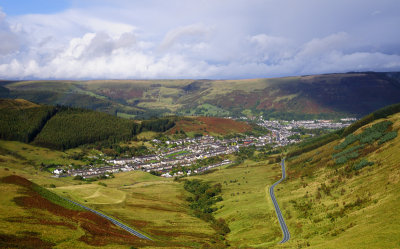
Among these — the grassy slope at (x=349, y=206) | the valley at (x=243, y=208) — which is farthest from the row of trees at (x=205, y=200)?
the grassy slope at (x=349, y=206)

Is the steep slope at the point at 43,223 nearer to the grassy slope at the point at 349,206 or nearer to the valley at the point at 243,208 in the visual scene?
the valley at the point at 243,208

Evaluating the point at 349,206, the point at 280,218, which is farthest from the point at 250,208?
the point at 349,206

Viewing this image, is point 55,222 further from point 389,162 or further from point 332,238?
point 389,162

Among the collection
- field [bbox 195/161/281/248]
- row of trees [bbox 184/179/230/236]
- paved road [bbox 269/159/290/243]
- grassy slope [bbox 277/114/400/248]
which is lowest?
row of trees [bbox 184/179/230/236]

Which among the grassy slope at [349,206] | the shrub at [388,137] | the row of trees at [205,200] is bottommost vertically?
the row of trees at [205,200]

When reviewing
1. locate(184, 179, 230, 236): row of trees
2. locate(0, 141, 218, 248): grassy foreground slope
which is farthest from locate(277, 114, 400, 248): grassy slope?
locate(0, 141, 218, 248): grassy foreground slope

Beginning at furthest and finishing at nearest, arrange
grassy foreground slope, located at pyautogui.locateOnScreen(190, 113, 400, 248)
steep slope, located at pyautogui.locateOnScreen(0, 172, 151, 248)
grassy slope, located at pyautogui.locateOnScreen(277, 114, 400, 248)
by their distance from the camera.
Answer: grassy foreground slope, located at pyautogui.locateOnScreen(190, 113, 400, 248) < grassy slope, located at pyautogui.locateOnScreen(277, 114, 400, 248) < steep slope, located at pyautogui.locateOnScreen(0, 172, 151, 248)

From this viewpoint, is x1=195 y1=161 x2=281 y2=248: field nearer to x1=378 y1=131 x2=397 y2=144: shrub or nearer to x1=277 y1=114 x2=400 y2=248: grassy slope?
x1=277 y1=114 x2=400 y2=248: grassy slope

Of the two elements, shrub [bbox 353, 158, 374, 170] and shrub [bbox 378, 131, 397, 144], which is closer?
shrub [bbox 353, 158, 374, 170]

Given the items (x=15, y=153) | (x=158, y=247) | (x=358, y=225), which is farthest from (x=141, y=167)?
(x=358, y=225)

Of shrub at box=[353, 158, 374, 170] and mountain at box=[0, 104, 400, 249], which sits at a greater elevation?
shrub at box=[353, 158, 374, 170]

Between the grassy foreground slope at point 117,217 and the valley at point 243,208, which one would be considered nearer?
the grassy foreground slope at point 117,217
